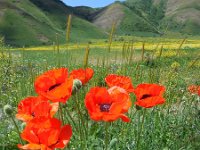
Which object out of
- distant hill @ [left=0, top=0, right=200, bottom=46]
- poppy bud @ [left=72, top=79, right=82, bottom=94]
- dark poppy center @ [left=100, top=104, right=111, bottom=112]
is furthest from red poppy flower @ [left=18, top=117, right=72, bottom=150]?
distant hill @ [left=0, top=0, right=200, bottom=46]

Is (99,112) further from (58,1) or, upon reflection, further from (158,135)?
(58,1)

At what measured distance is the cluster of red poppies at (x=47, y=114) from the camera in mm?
2223

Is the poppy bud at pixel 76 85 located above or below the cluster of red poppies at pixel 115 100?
above

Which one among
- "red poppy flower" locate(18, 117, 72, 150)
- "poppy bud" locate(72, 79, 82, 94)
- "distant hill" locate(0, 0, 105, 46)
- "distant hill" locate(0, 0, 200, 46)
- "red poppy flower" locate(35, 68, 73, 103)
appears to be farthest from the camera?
"distant hill" locate(0, 0, 200, 46)

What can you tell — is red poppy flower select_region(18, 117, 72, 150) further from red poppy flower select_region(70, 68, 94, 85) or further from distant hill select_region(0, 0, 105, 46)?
distant hill select_region(0, 0, 105, 46)

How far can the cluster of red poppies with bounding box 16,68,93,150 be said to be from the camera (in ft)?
7.29

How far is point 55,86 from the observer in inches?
105

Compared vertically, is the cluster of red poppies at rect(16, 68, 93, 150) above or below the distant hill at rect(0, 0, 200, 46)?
above

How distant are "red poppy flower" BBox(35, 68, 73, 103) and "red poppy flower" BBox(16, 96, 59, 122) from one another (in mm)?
64

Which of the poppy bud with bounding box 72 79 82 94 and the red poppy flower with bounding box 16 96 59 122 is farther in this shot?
the poppy bud with bounding box 72 79 82 94

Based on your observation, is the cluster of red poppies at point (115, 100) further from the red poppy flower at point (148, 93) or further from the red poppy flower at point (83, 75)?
the red poppy flower at point (83, 75)

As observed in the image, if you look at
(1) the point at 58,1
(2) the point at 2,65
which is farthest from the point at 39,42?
(2) the point at 2,65

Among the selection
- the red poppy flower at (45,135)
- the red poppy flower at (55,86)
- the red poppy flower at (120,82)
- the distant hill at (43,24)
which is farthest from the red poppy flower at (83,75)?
the distant hill at (43,24)

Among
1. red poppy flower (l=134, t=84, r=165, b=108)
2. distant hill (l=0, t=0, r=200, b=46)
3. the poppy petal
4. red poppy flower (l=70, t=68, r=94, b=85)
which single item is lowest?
distant hill (l=0, t=0, r=200, b=46)
